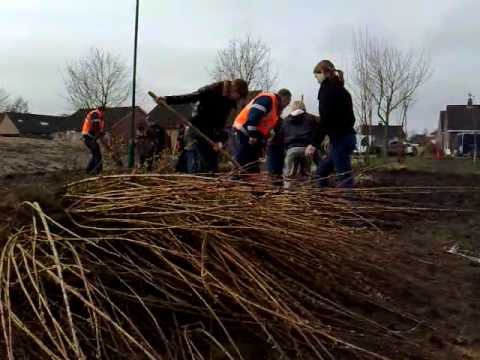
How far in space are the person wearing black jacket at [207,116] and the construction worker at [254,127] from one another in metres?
0.18

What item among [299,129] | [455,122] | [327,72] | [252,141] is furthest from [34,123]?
[327,72]

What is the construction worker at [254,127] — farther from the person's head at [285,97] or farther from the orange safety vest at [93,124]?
the orange safety vest at [93,124]

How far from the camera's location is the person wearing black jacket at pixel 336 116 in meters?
5.28

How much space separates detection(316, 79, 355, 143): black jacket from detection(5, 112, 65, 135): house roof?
217 feet

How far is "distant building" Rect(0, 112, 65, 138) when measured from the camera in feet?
226

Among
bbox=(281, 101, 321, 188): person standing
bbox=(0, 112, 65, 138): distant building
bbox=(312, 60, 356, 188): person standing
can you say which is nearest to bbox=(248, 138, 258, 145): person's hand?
bbox=(312, 60, 356, 188): person standing

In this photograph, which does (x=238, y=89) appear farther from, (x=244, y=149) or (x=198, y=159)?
(x=198, y=159)

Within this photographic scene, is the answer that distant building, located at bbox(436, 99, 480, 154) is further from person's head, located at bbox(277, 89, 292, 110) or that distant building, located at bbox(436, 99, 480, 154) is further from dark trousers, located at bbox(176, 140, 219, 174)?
dark trousers, located at bbox(176, 140, 219, 174)

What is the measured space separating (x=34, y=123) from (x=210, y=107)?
7024 cm

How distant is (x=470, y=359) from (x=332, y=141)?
3275mm

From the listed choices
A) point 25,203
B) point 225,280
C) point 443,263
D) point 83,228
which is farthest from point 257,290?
point 443,263

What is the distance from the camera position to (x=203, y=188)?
2.66 meters

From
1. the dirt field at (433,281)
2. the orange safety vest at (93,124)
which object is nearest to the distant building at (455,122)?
the orange safety vest at (93,124)

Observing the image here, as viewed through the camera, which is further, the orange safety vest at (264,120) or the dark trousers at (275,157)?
the dark trousers at (275,157)
